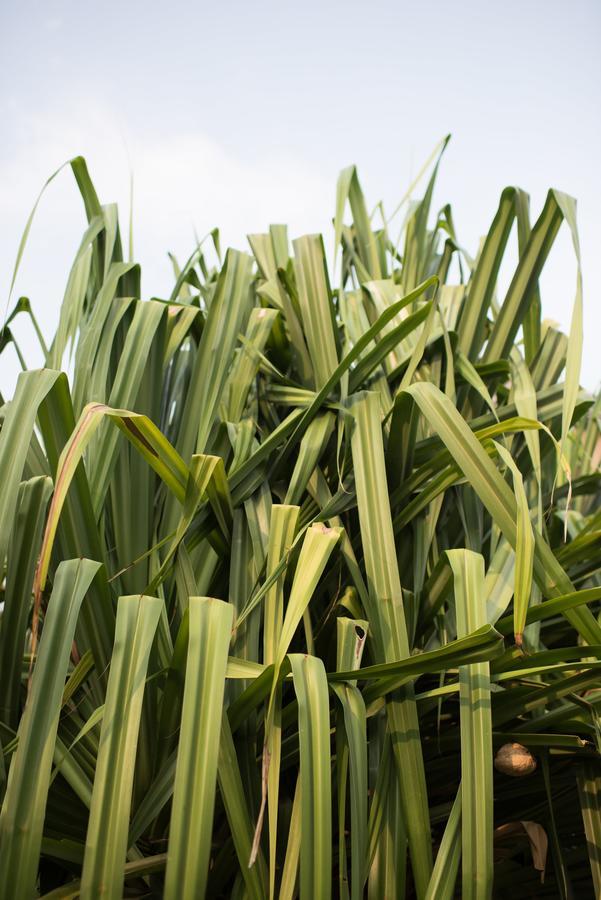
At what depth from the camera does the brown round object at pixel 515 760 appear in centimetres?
59

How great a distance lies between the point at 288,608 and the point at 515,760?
281 millimetres

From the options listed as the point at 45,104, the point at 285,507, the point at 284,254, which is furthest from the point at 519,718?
the point at 45,104

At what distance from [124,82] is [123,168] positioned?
0.58 m

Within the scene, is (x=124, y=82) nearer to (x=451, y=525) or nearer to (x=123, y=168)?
(x=123, y=168)

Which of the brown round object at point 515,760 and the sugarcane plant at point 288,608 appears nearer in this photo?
the sugarcane plant at point 288,608

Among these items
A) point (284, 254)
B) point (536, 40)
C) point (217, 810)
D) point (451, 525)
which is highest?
point (536, 40)

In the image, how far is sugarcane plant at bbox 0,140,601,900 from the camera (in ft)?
1.45

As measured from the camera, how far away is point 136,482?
70 cm

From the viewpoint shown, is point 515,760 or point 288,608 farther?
point 515,760

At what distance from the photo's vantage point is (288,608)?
A: 1.58 feet

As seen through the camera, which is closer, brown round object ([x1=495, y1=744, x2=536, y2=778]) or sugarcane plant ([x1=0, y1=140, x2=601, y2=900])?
sugarcane plant ([x1=0, y1=140, x2=601, y2=900])

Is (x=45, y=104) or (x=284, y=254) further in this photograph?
(x=45, y=104)

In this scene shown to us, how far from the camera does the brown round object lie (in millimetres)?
586

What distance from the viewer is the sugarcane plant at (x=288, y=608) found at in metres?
0.44
